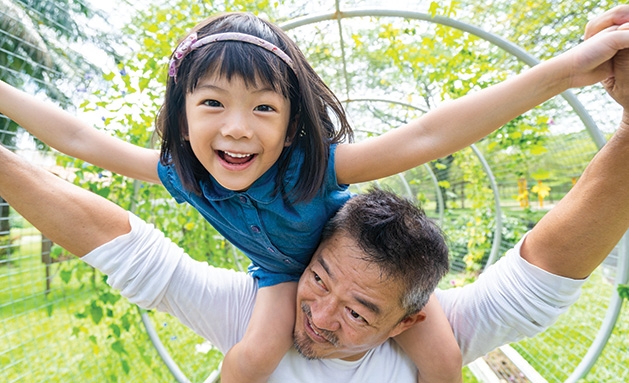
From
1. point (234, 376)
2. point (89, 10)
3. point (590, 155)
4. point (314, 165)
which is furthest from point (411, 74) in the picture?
point (234, 376)

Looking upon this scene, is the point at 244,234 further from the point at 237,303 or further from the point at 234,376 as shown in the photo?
the point at 234,376

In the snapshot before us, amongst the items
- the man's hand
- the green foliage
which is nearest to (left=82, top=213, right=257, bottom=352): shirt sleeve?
the man's hand

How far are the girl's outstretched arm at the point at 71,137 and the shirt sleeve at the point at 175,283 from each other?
0.71ft

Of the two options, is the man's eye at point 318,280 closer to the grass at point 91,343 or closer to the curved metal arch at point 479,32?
the curved metal arch at point 479,32

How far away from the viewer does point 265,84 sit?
1479mm

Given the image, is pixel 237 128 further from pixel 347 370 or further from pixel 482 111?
pixel 347 370

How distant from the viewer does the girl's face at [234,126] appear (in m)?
1.42

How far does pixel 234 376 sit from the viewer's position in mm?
1767

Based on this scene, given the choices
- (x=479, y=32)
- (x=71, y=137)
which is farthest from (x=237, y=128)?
(x=479, y=32)

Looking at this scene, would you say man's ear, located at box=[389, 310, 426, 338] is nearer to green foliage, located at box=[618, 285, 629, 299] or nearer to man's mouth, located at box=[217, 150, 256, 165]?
man's mouth, located at box=[217, 150, 256, 165]

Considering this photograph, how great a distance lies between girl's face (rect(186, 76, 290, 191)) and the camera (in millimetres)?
1419

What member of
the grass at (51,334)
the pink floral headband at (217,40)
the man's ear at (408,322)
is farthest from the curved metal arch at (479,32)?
the grass at (51,334)

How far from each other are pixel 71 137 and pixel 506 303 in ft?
5.30

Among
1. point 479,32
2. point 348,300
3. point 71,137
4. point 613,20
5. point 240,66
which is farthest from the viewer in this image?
point 479,32
